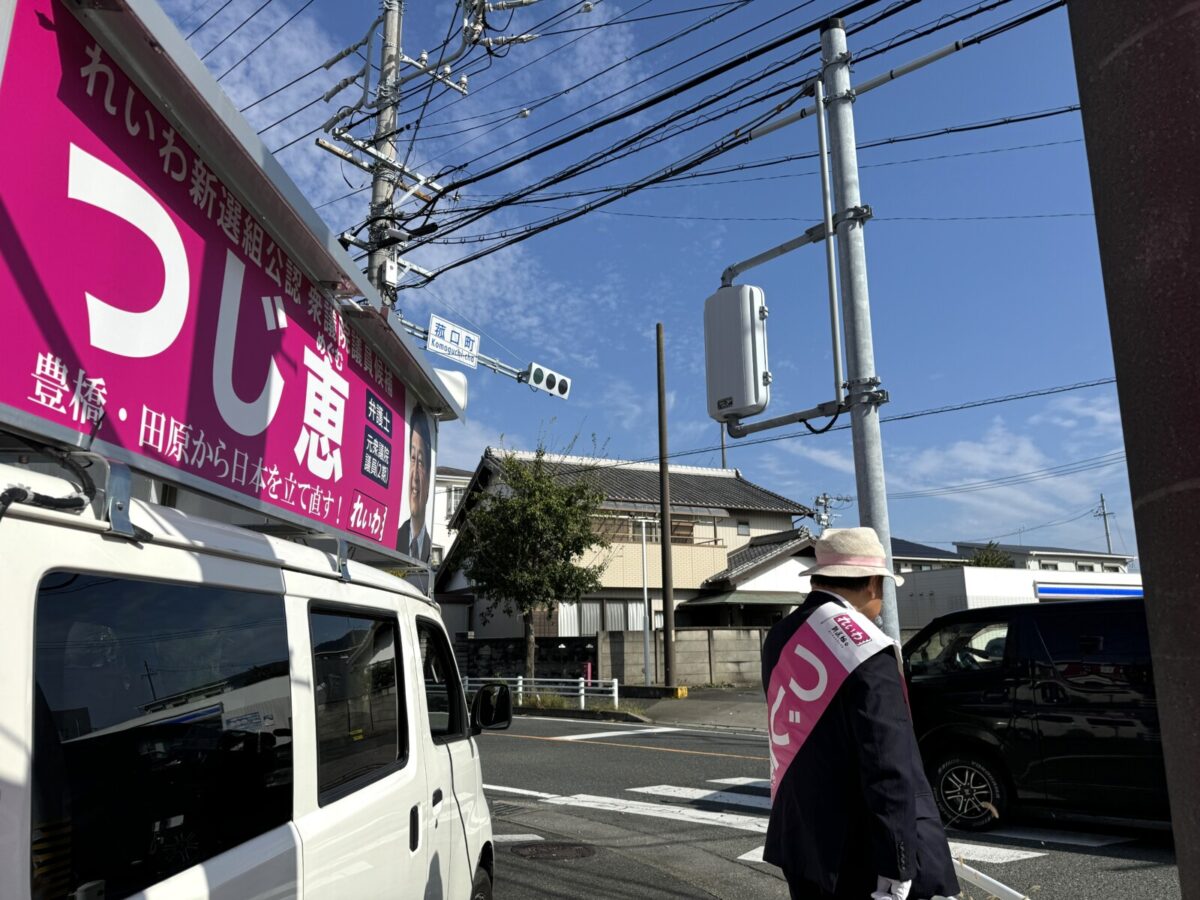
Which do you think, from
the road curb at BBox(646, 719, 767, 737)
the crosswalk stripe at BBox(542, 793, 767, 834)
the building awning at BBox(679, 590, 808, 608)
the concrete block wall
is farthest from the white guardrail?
the crosswalk stripe at BBox(542, 793, 767, 834)

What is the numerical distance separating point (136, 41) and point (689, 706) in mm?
18949

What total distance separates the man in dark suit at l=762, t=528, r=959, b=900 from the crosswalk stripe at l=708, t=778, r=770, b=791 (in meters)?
7.10

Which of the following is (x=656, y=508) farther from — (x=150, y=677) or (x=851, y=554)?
(x=150, y=677)

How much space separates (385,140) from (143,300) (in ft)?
35.0

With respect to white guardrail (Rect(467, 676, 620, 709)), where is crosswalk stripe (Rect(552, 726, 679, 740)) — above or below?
below

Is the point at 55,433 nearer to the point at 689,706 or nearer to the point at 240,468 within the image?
the point at 240,468

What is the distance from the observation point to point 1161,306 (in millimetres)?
1439

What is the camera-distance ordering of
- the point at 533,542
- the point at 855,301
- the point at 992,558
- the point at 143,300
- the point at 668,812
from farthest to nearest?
1. the point at 992,558
2. the point at 533,542
3. the point at 668,812
4. the point at 855,301
5. the point at 143,300

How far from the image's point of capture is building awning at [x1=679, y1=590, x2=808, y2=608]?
2864 centimetres

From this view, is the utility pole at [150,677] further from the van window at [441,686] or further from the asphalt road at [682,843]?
the asphalt road at [682,843]

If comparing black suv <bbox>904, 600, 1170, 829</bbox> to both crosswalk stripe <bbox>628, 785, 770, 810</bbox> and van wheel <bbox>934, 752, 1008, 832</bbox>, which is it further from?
crosswalk stripe <bbox>628, 785, 770, 810</bbox>

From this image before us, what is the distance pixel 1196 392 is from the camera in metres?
1.38

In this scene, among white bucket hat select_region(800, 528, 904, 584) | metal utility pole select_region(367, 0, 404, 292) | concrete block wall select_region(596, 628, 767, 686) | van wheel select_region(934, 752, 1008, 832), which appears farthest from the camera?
concrete block wall select_region(596, 628, 767, 686)

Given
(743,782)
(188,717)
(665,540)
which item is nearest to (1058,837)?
(743,782)
